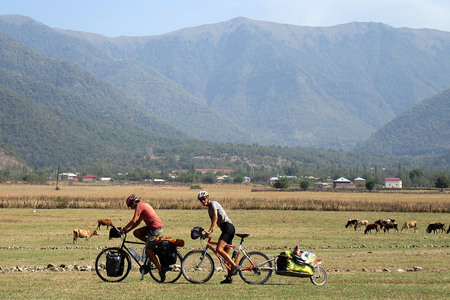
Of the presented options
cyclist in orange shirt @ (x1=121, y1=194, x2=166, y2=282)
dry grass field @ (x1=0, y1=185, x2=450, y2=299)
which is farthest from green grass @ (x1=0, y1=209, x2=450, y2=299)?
cyclist in orange shirt @ (x1=121, y1=194, x2=166, y2=282)

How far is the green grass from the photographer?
46.4 ft

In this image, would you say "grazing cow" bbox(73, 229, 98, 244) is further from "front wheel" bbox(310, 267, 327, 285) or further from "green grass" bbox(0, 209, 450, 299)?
"front wheel" bbox(310, 267, 327, 285)

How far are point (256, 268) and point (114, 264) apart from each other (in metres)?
3.48

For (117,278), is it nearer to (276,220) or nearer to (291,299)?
(291,299)

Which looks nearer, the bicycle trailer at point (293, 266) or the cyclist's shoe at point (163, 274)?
the bicycle trailer at point (293, 266)

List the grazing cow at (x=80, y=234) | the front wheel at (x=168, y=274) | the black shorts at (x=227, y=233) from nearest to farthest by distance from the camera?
the black shorts at (x=227, y=233) → the front wheel at (x=168, y=274) → the grazing cow at (x=80, y=234)

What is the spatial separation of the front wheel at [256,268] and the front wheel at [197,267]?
788 millimetres

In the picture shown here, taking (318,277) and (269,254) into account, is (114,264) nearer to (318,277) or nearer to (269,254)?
(318,277)

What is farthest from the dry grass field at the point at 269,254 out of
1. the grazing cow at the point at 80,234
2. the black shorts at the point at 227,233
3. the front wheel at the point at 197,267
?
the black shorts at the point at 227,233

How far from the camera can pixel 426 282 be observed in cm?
1559

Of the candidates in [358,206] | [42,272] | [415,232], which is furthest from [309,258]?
[358,206]

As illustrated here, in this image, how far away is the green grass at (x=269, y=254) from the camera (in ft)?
46.4

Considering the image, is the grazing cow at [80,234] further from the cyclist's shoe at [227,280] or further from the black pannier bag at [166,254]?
the cyclist's shoe at [227,280]

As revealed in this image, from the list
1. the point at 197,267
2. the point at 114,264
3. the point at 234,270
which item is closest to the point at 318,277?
the point at 234,270
